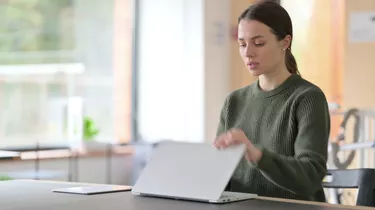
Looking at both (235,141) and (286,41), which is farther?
(286,41)

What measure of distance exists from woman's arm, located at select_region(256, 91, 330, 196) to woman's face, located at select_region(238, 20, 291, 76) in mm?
128

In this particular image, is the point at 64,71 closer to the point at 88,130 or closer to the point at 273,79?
the point at 88,130

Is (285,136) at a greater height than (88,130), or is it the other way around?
(285,136)

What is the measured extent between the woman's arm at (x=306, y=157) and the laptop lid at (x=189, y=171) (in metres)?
0.09

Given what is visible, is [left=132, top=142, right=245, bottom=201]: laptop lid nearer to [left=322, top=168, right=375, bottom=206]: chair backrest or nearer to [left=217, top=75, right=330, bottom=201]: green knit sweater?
[left=217, top=75, right=330, bottom=201]: green knit sweater

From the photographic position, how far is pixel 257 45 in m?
1.70

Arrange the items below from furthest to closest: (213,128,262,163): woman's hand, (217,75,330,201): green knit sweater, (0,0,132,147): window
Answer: (0,0,132,147): window → (217,75,330,201): green knit sweater → (213,128,262,163): woman's hand

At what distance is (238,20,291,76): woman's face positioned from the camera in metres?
1.70

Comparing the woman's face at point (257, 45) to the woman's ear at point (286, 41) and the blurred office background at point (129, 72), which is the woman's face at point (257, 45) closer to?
the woman's ear at point (286, 41)

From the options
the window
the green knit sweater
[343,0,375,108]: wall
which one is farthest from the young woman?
the window

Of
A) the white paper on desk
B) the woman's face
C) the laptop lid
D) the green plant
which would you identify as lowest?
the green plant

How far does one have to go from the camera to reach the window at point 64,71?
15.8 ft

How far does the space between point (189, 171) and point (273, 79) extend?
408 millimetres

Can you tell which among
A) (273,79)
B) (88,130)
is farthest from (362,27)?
(273,79)
